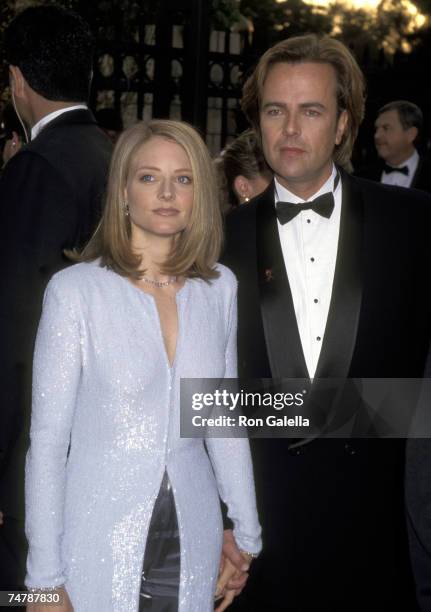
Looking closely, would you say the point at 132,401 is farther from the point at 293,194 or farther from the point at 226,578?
the point at 293,194

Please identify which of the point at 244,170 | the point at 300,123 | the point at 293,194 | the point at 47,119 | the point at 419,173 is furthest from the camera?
the point at 419,173

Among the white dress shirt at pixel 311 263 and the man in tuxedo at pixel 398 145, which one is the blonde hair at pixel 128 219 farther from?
the man in tuxedo at pixel 398 145

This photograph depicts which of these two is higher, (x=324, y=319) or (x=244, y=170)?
(x=244, y=170)

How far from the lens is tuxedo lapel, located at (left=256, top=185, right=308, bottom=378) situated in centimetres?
320

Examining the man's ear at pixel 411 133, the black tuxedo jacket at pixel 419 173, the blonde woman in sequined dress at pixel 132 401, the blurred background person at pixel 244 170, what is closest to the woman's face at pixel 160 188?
the blonde woman in sequined dress at pixel 132 401

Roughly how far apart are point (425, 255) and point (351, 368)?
1.68ft

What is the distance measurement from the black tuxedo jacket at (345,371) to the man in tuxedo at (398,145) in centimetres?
661

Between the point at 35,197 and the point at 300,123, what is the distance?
1.04 meters

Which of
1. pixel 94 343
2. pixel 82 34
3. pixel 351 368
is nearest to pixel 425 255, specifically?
pixel 351 368

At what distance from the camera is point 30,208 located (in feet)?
10.9

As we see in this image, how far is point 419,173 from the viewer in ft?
31.1

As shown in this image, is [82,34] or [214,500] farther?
→ [82,34]

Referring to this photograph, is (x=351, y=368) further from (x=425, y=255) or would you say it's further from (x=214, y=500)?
(x=214, y=500)

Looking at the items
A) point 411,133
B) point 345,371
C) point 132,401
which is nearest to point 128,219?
point 132,401
